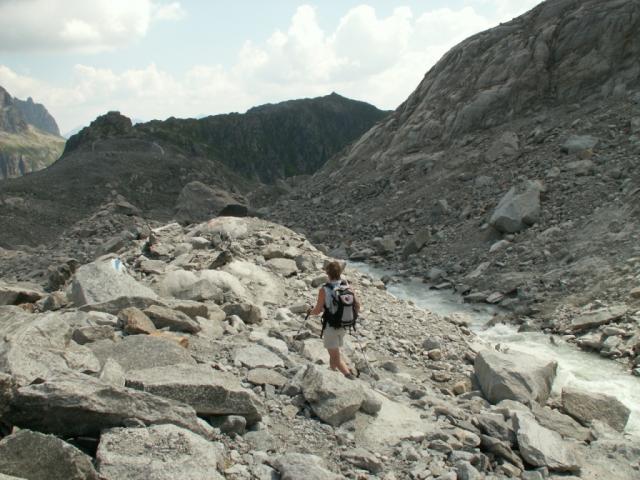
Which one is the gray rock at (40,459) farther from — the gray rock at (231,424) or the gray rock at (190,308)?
the gray rock at (190,308)

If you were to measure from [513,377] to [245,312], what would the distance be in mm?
4812

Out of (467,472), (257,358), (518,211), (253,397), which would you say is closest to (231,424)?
(253,397)

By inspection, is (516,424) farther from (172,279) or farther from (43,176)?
(43,176)

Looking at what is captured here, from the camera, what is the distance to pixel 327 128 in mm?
120750

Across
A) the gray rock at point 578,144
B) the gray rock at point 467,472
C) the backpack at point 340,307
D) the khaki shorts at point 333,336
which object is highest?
the gray rock at point 578,144

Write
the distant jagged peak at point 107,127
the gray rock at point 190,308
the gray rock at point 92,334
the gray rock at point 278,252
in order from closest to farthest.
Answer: the gray rock at point 92,334 → the gray rock at point 190,308 → the gray rock at point 278,252 → the distant jagged peak at point 107,127

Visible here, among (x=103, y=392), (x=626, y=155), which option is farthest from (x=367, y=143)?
(x=103, y=392)

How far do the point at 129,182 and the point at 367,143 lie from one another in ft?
70.5

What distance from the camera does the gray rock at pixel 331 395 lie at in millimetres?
6863

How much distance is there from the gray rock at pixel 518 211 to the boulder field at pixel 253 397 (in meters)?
9.55

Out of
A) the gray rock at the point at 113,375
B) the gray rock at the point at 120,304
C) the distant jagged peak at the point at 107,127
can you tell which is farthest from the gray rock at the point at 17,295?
the distant jagged peak at the point at 107,127

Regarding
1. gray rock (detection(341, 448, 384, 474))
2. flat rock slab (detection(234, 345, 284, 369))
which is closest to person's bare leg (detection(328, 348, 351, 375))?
flat rock slab (detection(234, 345, 284, 369))

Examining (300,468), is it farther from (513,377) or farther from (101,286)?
(101,286)

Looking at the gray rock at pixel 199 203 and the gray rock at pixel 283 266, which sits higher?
the gray rock at pixel 199 203
